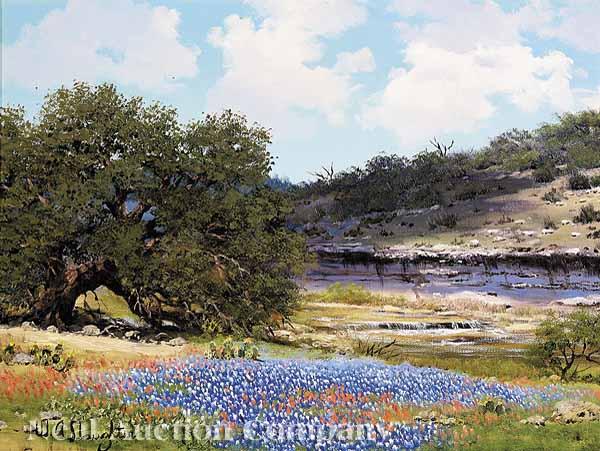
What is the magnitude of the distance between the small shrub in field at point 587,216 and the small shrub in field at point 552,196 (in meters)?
1.37

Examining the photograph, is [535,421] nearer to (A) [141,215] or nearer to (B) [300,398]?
(B) [300,398]

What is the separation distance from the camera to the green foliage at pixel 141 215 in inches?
700

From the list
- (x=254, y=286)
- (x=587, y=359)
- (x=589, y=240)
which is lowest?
(x=587, y=359)

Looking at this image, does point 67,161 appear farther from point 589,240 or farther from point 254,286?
point 589,240

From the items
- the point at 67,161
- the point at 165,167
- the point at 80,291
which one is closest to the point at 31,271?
the point at 80,291

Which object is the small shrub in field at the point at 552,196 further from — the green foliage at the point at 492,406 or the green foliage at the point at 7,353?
the green foliage at the point at 7,353

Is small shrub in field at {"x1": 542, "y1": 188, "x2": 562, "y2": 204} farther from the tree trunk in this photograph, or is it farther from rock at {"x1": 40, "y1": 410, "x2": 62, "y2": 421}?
rock at {"x1": 40, "y1": 410, "x2": 62, "y2": 421}

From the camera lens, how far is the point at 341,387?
12.3 meters

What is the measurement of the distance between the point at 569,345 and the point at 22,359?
1124 cm

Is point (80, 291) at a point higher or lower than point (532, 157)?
lower

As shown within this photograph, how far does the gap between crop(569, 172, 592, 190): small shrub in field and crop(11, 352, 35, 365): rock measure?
1801 centimetres

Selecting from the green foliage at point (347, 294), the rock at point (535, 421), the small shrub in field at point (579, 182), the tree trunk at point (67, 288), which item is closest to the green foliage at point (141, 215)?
the tree trunk at point (67, 288)

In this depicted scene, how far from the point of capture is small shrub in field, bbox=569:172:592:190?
82.7ft

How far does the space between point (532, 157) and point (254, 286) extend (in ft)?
43.4
